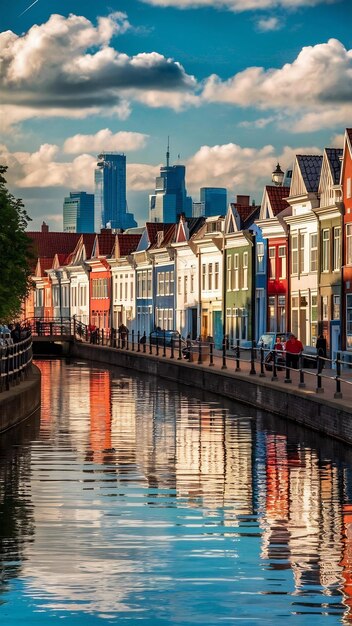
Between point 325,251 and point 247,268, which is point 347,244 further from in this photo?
point 247,268

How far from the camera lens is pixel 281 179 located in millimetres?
99000

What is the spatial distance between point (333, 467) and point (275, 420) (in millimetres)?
12159

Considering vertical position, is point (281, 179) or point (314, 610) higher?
point (281, 179)

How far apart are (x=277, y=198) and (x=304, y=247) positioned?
9085 millimetres

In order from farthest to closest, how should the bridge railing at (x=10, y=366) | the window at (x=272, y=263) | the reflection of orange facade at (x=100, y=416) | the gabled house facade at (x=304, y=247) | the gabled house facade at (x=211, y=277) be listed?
the gabled house facade at (x=211, y=277) → the window at (x=272, y=263) → the gabled house facade at (x=304, y=247) → the bridge railing at (x=10, y=366) → the reflection of orange facade at (x=100, y=416)

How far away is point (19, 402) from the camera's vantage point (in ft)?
121

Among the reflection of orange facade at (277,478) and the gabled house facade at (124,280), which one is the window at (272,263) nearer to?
the gabled house facade at (124,280)

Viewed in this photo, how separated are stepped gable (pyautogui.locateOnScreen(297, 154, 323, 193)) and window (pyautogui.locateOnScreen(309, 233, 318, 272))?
8.58ft

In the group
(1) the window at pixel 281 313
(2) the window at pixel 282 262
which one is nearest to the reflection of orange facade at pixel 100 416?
(1) the window at pixel 281 313

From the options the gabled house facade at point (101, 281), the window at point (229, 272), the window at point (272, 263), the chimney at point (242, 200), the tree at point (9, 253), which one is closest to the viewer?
the tree at point (9, 253)

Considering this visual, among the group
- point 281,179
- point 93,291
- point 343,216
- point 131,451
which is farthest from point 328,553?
point 93,291

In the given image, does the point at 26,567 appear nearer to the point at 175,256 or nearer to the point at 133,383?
the point at 133,383

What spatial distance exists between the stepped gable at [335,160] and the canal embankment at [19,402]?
90.1 ft

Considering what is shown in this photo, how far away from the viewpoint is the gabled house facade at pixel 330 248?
6825 cm
